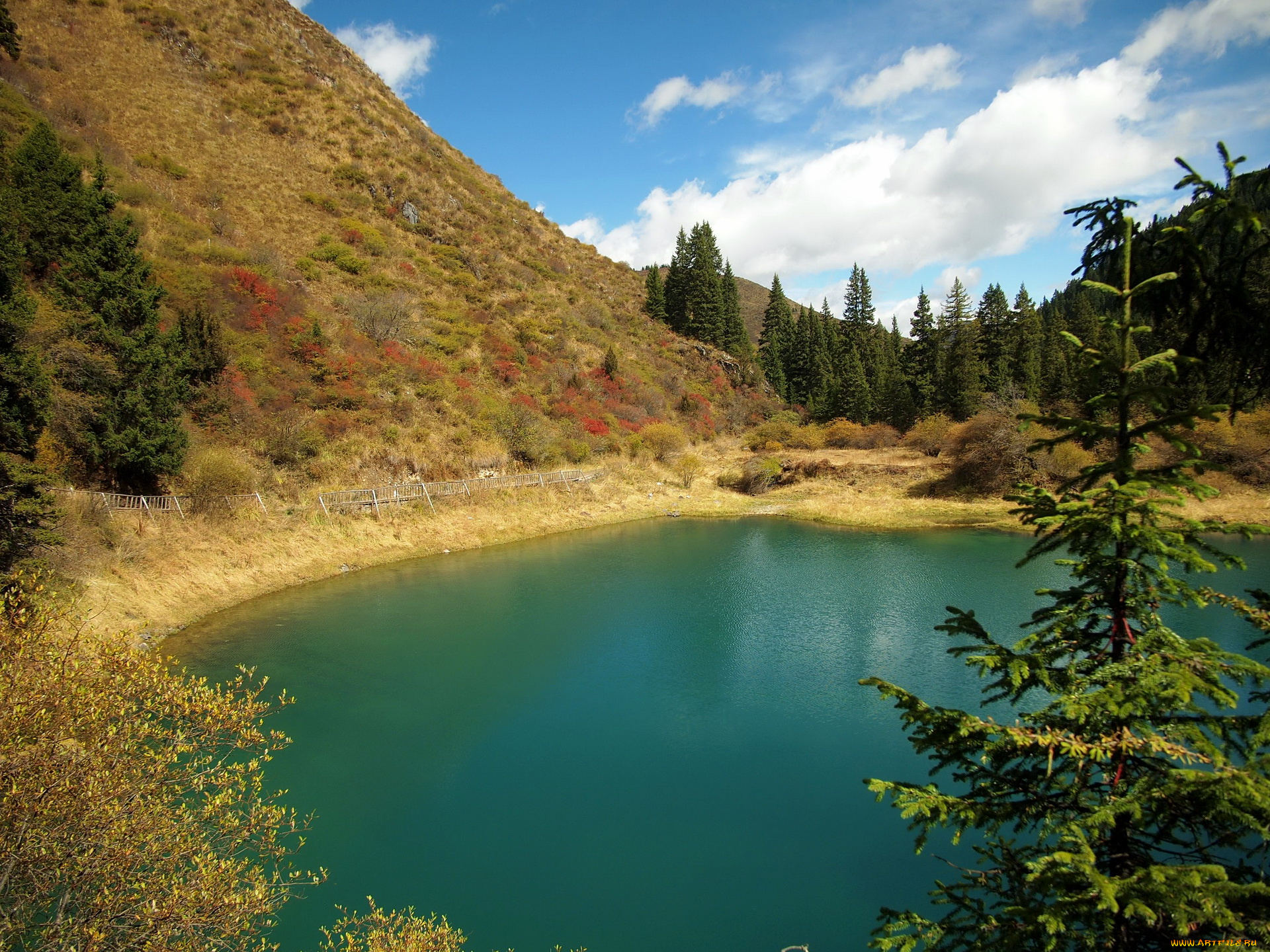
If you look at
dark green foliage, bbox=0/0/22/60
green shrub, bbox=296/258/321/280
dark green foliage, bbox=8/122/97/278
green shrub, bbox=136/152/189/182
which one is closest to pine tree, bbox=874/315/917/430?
green shrub, bbox=296/258/321/280

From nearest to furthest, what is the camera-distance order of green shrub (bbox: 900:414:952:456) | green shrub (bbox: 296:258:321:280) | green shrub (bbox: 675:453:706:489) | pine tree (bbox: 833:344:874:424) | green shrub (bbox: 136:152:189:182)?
green shrub (bbox: 136:152:189:182) → green shrub (bbox: 296:258:321:280) → green shrub (bbox: 900:414:952:456) → green shrub (bbox: 675:453:706:489) → pine tree (bbox: 833:344:874:424)

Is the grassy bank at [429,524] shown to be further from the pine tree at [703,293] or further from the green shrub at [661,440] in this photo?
the pine tree at [703,293]

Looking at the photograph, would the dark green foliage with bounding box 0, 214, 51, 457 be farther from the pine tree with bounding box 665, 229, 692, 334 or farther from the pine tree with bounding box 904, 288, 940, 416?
the pine tree with bounding box 665, 229, 692, 334

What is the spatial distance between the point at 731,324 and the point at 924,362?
2508 centimetres

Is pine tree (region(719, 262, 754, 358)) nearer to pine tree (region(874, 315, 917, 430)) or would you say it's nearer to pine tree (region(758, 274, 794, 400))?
pine tree (region(758, 274, 794, 400))

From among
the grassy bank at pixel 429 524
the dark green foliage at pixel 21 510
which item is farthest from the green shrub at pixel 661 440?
the dark green foliage at pixel 21 510

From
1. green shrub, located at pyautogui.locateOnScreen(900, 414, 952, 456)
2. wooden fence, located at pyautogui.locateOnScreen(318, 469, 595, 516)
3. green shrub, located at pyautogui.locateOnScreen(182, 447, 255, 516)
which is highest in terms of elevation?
green shrub, located at pyautogui.locateOnScreen(900, 414, 952, 456)

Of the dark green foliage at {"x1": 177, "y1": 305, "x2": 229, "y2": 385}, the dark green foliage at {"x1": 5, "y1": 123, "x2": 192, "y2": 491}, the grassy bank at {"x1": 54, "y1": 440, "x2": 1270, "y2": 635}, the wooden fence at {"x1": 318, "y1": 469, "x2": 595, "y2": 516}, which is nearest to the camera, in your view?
the grassy bank at {"x1": 54, "y1": 440, "x2": 1270, "y2": 635}

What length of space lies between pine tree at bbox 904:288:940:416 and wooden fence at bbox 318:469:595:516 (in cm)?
3023

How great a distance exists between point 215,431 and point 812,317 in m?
58.7

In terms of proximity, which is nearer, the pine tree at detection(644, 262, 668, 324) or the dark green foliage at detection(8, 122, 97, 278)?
the dark green foliage at detection(8, 122, 97, 278)

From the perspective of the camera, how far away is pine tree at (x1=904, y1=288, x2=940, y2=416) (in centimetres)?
4991

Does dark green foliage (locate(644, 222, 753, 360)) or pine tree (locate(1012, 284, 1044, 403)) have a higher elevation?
dark green foliage (locate(644, 222, 753, 360))

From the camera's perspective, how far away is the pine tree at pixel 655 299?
74.6 metres
